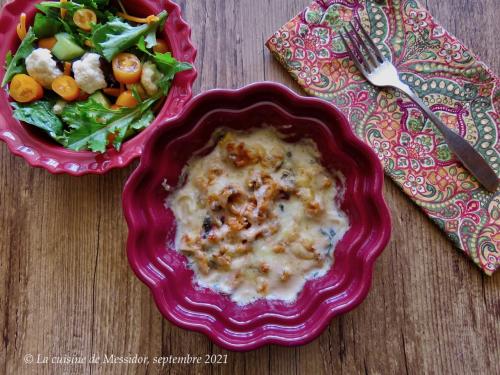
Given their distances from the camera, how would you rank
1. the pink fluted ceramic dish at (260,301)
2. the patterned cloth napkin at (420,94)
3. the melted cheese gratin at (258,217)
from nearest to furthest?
the pink fluted ceramic dish at (260,301)
the melted cheese gratin at (258,217)
the patterned cloth napkin at (420,94)

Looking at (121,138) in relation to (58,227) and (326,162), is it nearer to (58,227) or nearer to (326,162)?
(58,227)

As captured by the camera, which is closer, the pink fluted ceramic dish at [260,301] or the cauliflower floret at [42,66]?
the pink fluted ceramic dish at [260,301]

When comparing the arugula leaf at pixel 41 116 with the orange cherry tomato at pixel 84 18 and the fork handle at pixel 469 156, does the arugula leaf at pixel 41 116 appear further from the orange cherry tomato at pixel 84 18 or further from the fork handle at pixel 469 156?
the fork handle at pixel 469 156

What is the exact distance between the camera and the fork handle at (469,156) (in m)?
1.42

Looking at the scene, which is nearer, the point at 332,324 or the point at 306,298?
the point at 306,298

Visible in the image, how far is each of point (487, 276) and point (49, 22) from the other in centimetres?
152

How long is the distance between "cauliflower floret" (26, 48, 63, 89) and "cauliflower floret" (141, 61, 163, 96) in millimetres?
257

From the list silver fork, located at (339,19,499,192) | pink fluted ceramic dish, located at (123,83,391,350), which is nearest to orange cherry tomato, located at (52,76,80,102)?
pink fluted ceramic dish, located at (123,83,391,350)

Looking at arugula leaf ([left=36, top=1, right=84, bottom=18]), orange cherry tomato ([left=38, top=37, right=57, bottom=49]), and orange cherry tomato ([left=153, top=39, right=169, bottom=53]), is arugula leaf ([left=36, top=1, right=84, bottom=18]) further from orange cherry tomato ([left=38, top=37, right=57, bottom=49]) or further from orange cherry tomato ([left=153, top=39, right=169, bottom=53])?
orange cherry tomato ([left=153, top=39, right=169, bottom=53])

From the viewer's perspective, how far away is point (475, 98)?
1472mm

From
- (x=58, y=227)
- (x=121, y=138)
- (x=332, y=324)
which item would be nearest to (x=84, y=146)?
(x=121, y=138)

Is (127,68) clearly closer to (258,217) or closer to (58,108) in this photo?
(58,108)

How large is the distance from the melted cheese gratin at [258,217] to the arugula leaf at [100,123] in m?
0.20

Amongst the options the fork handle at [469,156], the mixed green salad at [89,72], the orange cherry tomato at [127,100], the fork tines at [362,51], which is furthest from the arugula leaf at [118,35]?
the fork handle at [469,156]
